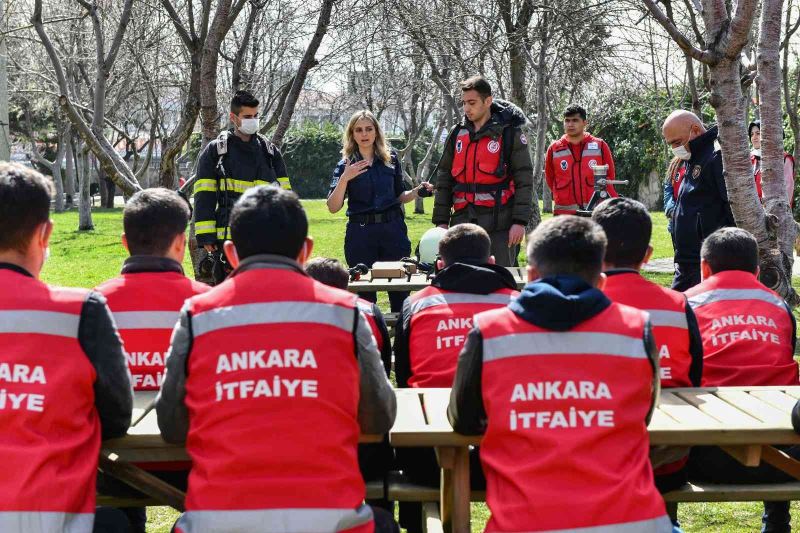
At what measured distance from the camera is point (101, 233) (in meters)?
25.0

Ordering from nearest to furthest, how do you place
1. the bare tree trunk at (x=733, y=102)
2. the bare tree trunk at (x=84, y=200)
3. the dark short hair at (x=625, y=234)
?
the dark short hair at (x=625, y=234), the bare tree trunk at (x=733, y=102), the bare tree trunk at (x=84, y=200)

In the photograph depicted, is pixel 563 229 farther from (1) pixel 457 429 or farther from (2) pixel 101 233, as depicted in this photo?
(2) pixel 101 233

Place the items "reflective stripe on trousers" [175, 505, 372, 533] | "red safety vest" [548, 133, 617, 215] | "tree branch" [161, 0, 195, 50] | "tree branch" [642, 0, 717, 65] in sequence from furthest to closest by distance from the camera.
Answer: "red safety vest" [548, 133, 617, 215] < "tree branch" [161, 0, 195, 50] < "tree branch" [642, 0, 717, 65] < "reflective stripe on trousers" [175, 505, 372, 533]

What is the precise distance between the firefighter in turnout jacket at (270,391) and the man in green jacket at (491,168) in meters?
4.59

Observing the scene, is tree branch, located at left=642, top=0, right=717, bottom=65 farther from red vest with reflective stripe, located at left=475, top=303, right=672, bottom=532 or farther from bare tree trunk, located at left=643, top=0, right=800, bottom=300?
red vest with reflective stripe, located at left=475, top=303, right=672, bottom=532

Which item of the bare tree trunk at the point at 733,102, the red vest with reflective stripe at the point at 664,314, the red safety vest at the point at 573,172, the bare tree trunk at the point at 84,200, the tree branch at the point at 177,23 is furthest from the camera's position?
the bare tree trunk at the point at 84,200

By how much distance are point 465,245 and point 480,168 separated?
3.30m

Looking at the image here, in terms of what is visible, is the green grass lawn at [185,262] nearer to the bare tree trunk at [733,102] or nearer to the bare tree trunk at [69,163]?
the bare tree trunk at [733,102]

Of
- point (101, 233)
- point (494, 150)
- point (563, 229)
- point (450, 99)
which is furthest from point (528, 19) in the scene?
point (101, 233)

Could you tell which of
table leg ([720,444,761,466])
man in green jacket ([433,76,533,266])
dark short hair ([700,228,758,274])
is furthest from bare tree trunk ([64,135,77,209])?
table leg ([720,444,761,466])

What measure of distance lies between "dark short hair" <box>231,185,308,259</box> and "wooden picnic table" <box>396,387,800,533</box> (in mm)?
672

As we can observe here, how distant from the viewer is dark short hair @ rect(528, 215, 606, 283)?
2.70m

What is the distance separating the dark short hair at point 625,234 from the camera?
354 cm

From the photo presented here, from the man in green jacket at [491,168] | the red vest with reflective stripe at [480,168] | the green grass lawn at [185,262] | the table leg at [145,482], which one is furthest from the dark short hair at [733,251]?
the red vest with reflective stripe at [480,168]
